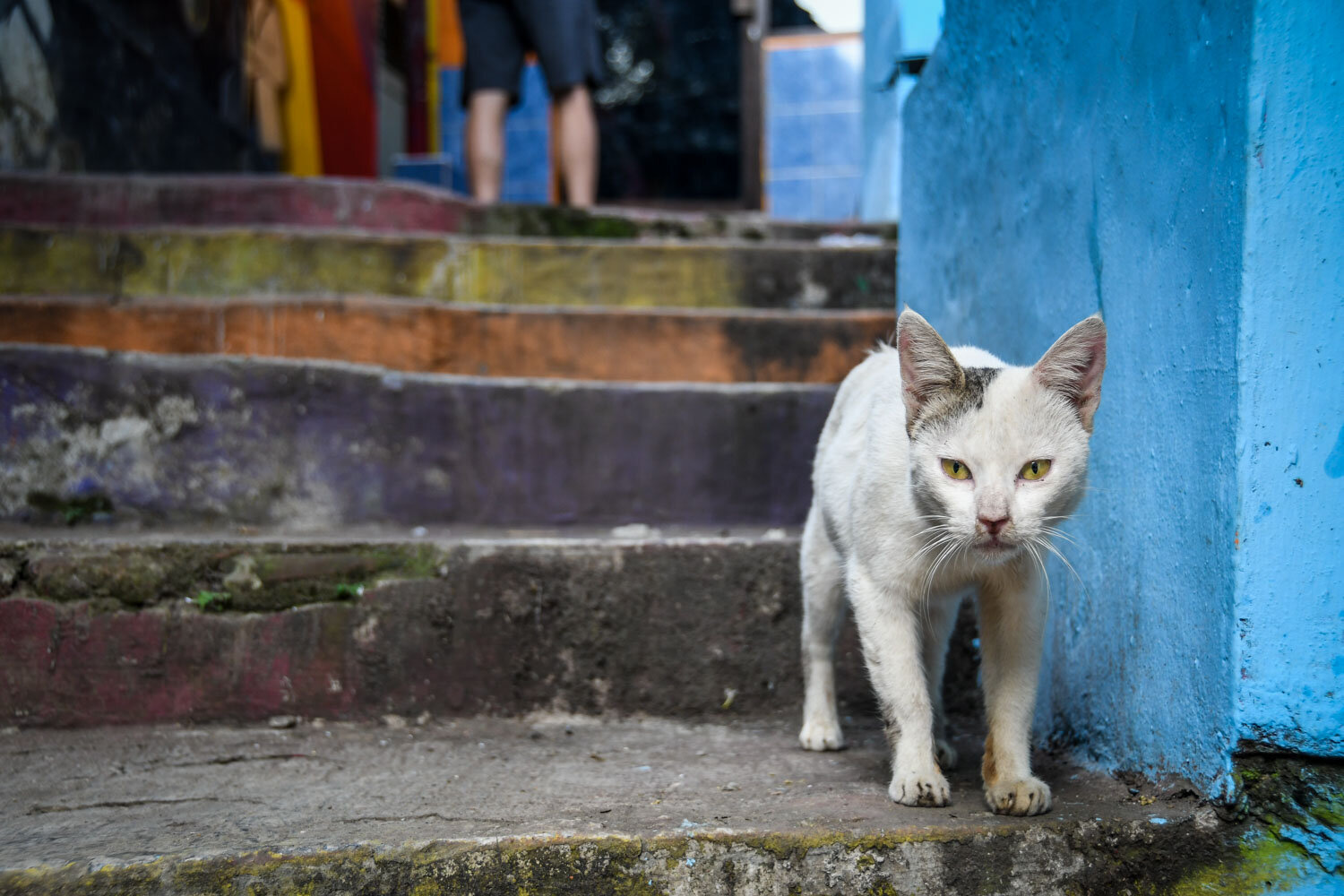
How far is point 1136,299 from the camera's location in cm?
196

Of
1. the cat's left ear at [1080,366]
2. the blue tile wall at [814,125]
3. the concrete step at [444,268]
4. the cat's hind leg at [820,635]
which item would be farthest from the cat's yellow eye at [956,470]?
the blue tile wall at [814,125]

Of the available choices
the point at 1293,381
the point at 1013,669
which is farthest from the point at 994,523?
the point at 1293,381

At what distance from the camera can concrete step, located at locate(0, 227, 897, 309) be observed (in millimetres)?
3781

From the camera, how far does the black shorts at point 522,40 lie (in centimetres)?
515

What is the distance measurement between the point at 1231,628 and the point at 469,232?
3.84m

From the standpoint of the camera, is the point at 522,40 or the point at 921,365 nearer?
the point at 921,365

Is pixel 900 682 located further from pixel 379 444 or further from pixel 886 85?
pixel 886 85

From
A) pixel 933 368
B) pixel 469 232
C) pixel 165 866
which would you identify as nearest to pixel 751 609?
pixel 933 368

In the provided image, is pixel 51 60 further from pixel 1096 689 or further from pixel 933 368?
pixel 1096 689

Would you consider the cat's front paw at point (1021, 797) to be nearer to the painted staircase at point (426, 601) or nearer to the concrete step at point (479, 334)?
the painted staircase at point (426, 601)

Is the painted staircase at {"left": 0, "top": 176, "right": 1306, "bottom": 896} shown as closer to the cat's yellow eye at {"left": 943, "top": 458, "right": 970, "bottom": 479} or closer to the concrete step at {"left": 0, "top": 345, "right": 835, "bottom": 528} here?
the concrete step at {"left": 0, "top": 345, "right": 835, "bottom": 528}

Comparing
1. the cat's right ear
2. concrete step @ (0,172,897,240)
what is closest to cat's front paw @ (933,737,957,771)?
the cat's right ear

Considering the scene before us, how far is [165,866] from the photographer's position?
1.66 meters

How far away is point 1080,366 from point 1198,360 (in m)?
0.19
